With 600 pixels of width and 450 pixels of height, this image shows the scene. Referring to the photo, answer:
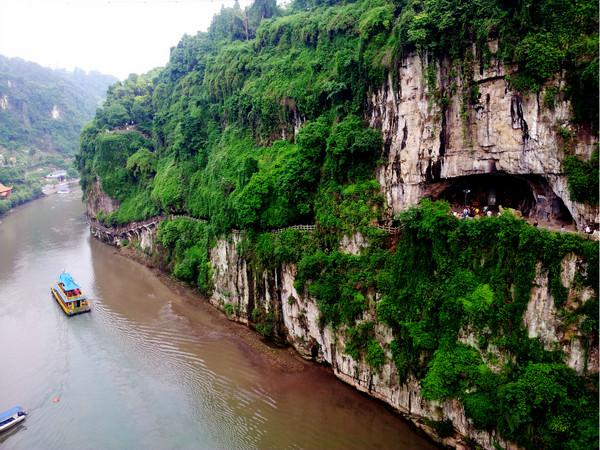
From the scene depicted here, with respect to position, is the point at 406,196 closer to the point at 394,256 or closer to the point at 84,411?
the point at 394,256

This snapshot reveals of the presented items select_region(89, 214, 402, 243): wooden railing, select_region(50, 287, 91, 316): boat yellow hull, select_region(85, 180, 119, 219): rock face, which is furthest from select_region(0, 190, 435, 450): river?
select_region(85, 180, 119, 219): rock face

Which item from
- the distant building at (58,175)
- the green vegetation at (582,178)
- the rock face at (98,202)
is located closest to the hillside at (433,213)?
the green vegetation at (582,178)

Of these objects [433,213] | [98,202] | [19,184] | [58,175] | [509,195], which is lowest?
[98,202]

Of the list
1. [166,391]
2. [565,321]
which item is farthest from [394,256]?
[166,391]

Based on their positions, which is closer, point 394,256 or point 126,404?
point 394,256

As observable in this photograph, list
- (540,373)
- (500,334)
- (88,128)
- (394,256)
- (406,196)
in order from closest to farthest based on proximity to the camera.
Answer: (540,373) < (500,334) < (394,256) < (406,196) < (88,128)

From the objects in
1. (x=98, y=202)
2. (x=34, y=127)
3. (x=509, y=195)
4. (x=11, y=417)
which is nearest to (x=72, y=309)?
(x=11, y=417)

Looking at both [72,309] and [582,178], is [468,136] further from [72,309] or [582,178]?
[72,309]
